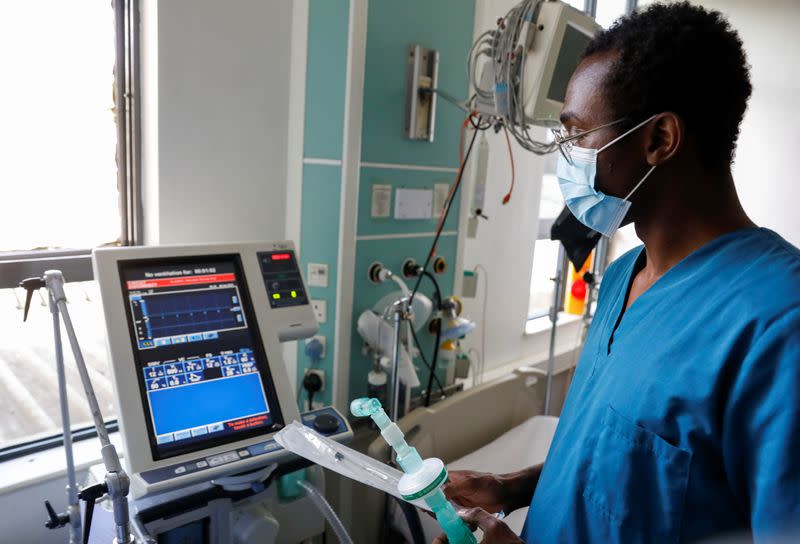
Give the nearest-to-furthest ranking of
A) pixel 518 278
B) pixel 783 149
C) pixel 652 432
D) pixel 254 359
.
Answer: pixel 652 432 → pixel 254 359 → pixel 518 278 → pixel 783 149

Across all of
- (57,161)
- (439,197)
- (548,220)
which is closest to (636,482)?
(439,197)

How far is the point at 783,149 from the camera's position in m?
3.28

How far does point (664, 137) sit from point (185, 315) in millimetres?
996

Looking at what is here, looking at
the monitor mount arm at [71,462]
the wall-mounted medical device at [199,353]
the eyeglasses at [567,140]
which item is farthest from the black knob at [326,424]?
the eyeglasses at [567,140]

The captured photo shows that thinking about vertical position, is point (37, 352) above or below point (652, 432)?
below

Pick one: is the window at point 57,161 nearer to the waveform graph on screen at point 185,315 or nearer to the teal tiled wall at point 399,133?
the waveform graph on screen at point 185,315

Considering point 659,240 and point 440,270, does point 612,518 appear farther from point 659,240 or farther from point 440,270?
point 440,270

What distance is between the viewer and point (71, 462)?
1.22m

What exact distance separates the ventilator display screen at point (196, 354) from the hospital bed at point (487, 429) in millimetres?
688

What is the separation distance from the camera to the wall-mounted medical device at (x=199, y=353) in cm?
113

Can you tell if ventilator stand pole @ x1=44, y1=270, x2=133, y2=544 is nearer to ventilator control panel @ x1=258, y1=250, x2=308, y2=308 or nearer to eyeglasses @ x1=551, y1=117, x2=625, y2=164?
ventilator control panel @ x1=258, y1=250, x2=308, y2=308

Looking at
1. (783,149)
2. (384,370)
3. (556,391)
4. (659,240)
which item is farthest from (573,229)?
(783,149)

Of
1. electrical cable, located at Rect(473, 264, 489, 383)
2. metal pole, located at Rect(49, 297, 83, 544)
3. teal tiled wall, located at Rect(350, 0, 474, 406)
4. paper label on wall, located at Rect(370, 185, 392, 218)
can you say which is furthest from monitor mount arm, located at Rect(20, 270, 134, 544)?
electrical cable, located at Rect(473, 264, 489, 383)

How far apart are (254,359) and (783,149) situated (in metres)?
3.34
